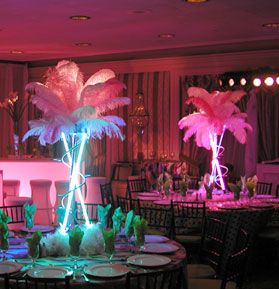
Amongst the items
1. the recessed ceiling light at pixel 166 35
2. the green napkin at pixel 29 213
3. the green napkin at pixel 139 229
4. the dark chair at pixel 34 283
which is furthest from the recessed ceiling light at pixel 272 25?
the dark chair at pixel 34 283

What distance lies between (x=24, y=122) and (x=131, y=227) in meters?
8.69

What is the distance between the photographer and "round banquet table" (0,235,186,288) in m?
3.33

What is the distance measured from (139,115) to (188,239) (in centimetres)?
578

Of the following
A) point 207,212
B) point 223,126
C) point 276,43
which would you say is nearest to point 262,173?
point 276,43

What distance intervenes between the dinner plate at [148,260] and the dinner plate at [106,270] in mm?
125

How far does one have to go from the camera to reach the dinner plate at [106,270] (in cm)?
337

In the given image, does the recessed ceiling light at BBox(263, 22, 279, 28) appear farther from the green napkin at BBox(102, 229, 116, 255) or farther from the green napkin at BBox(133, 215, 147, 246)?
the green napkin at BBox(102, 229, 116, 255)

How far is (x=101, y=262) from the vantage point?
3.74m

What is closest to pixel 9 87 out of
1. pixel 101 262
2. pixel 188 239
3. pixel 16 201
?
pixel 16 201

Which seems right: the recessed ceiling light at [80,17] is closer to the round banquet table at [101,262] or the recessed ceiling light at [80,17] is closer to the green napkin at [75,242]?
the round banquet table at [101,262]

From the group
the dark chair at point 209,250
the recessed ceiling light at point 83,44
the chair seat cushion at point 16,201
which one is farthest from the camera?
the recessed ceiling light at point 83,44

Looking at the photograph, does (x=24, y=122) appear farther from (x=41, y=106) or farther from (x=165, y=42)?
(x=41, y=106)

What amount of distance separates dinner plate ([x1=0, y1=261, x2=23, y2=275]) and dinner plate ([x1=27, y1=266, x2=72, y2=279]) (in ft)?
0.36

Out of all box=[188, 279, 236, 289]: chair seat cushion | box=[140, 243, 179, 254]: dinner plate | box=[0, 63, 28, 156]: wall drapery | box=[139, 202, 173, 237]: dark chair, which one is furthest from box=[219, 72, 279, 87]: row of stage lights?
box=[140, 243, 179, 254]: dinner plate
